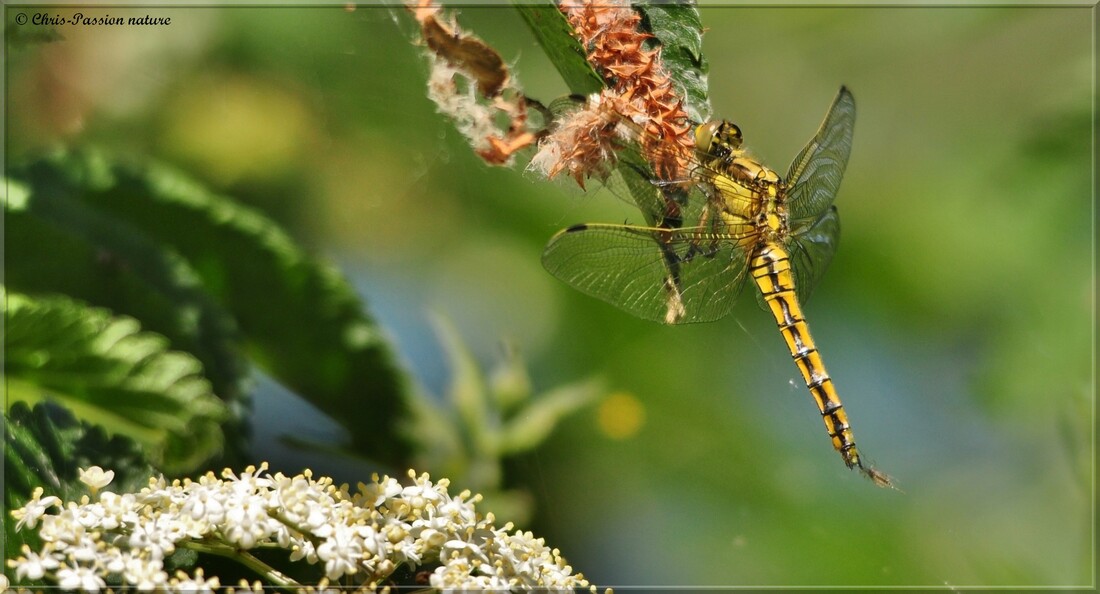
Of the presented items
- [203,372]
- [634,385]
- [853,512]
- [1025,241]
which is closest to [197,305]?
[203,372]

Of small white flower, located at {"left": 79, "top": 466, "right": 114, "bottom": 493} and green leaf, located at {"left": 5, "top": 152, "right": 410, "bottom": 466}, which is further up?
green leaf, located at {"left": 5, "top": 152, "right": 410, "bottom": 466}

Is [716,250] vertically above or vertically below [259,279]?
below

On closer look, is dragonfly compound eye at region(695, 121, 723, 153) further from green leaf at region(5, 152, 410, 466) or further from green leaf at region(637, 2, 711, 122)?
green leaf at region(5, 152, 410, 466)

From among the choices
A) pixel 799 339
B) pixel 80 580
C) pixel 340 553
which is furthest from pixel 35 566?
pixel 799 339

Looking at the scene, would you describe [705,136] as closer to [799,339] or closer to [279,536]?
[799,339]

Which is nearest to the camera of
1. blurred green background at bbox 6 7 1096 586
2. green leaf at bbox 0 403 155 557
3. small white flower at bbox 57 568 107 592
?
small white flower at bbox 57 568 107 592

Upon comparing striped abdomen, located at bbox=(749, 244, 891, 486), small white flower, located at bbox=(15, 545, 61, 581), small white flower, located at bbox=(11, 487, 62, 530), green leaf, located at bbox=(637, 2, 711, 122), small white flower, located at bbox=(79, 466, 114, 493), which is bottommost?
small white flower, located at bbox=(15, 545, 61, 581)

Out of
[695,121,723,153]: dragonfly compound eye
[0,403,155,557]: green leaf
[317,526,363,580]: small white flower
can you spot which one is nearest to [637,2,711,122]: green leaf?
[695,121,723,153]: dragonfly compound eye
